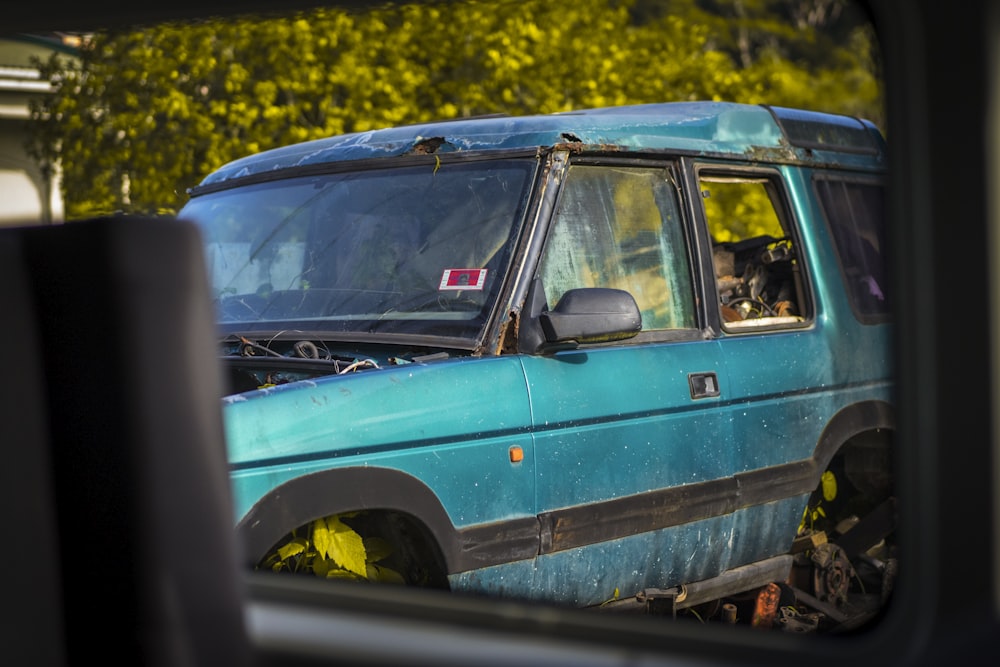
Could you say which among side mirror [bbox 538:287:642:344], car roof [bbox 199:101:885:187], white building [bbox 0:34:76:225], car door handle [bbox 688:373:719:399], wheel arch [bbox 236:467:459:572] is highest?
white building [bbox 0:34:76:225]

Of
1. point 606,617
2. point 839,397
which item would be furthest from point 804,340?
point 606,617

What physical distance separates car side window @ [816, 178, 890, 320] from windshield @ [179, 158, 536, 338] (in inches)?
54.2

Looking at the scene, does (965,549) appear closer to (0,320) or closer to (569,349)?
(0,320)

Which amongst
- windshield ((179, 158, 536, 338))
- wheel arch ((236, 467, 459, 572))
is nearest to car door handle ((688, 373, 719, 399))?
windshield ((179, 158, 536, 338))

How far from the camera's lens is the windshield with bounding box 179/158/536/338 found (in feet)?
12.0

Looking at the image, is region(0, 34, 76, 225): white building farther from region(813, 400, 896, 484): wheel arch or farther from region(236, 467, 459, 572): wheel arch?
region(813, 400, 896, 484): wheel arch

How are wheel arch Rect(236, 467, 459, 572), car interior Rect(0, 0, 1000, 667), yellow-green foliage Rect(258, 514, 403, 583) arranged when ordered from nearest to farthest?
car interior Rect(0, 0, 1000, 667), wheel arch Rect(236, 467, 459, 572), yellow-green foliage Rect(258, 514, 403, 583)

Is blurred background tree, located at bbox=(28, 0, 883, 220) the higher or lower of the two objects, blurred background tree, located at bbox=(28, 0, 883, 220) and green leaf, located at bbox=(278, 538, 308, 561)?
the higher

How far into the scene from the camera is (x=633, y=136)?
161 inches

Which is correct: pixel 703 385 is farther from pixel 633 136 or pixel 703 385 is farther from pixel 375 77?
pixel 375 77

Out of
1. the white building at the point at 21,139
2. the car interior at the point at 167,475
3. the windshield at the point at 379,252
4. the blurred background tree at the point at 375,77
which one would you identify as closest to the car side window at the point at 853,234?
the windshield at the point at 379,252

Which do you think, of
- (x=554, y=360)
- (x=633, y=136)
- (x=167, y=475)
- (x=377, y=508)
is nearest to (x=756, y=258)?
(x=633, y=136)

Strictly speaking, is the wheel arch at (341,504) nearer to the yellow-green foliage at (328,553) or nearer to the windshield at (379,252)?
the yellow-green foliage at (328,553)

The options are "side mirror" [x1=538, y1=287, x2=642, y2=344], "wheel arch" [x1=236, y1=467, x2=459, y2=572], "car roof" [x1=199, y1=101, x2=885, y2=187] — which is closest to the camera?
"wheel arch" [x1=236, y1=467, x2=459, y2=572]
